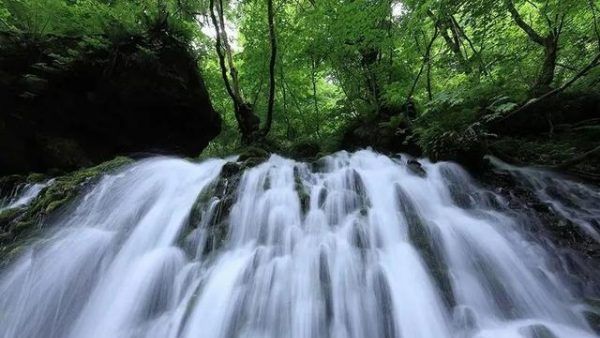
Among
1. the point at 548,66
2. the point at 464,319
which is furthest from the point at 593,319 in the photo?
the point at 548,66

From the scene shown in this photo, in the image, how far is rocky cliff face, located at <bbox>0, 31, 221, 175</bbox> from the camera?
768cm

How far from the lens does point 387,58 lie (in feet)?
32.0

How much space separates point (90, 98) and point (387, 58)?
683 cm

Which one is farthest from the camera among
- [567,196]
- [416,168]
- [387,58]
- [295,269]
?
[387,58]

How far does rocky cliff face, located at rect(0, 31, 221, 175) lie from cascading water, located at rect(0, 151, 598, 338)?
3.33 meters

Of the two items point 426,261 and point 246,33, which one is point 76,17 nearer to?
point 246,33

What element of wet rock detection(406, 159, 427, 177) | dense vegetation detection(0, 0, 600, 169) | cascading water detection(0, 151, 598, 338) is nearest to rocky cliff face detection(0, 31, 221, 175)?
dense vegetation detection(0, 0, 600, 169)

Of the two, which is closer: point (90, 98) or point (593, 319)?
point (593, 319)

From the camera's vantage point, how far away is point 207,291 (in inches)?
151

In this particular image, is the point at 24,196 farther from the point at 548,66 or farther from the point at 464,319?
the point at 548,66

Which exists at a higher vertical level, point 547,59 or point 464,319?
point 547,59

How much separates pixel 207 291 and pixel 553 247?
A: 3.57 m

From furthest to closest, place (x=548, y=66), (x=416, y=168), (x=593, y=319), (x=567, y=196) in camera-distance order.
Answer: (x=548, y=66), (x=416, y=168), (x=567, y=196), (x=593, y=319)

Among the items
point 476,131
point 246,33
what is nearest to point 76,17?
point 246,33
